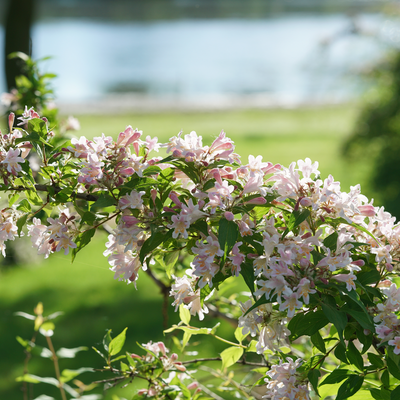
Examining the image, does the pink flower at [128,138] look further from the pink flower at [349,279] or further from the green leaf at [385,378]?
the green leaf at [385,378]

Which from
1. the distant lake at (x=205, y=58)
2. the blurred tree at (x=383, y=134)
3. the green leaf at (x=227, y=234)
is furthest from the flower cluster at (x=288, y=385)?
the distant lake at (x=205, y=58)

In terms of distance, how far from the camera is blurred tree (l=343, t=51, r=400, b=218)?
3.61m

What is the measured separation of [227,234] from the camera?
61cm

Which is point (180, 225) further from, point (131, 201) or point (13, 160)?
point (13, 160)

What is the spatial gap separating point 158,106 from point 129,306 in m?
6.82

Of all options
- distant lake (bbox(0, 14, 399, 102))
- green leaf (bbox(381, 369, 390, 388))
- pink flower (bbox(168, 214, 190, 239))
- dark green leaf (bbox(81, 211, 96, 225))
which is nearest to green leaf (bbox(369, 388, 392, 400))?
green leaf (bbox(381, 369, 390, 388))

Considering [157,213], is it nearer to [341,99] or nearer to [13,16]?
[13,16]

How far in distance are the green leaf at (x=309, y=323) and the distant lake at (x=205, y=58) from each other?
6282 mm

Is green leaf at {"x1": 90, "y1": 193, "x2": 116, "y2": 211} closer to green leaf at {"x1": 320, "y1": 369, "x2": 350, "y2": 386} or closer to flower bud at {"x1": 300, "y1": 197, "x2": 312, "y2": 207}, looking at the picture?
flower bud at {"x1": 300, "y1": 197, "x2": 312, "y2": 207}

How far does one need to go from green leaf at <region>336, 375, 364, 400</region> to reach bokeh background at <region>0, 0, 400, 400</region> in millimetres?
418

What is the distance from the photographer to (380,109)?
12.5 ft

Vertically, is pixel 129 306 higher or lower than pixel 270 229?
higher

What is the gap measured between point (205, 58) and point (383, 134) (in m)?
11.7

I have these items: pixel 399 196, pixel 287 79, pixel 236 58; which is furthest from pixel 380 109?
pixel 236 58
